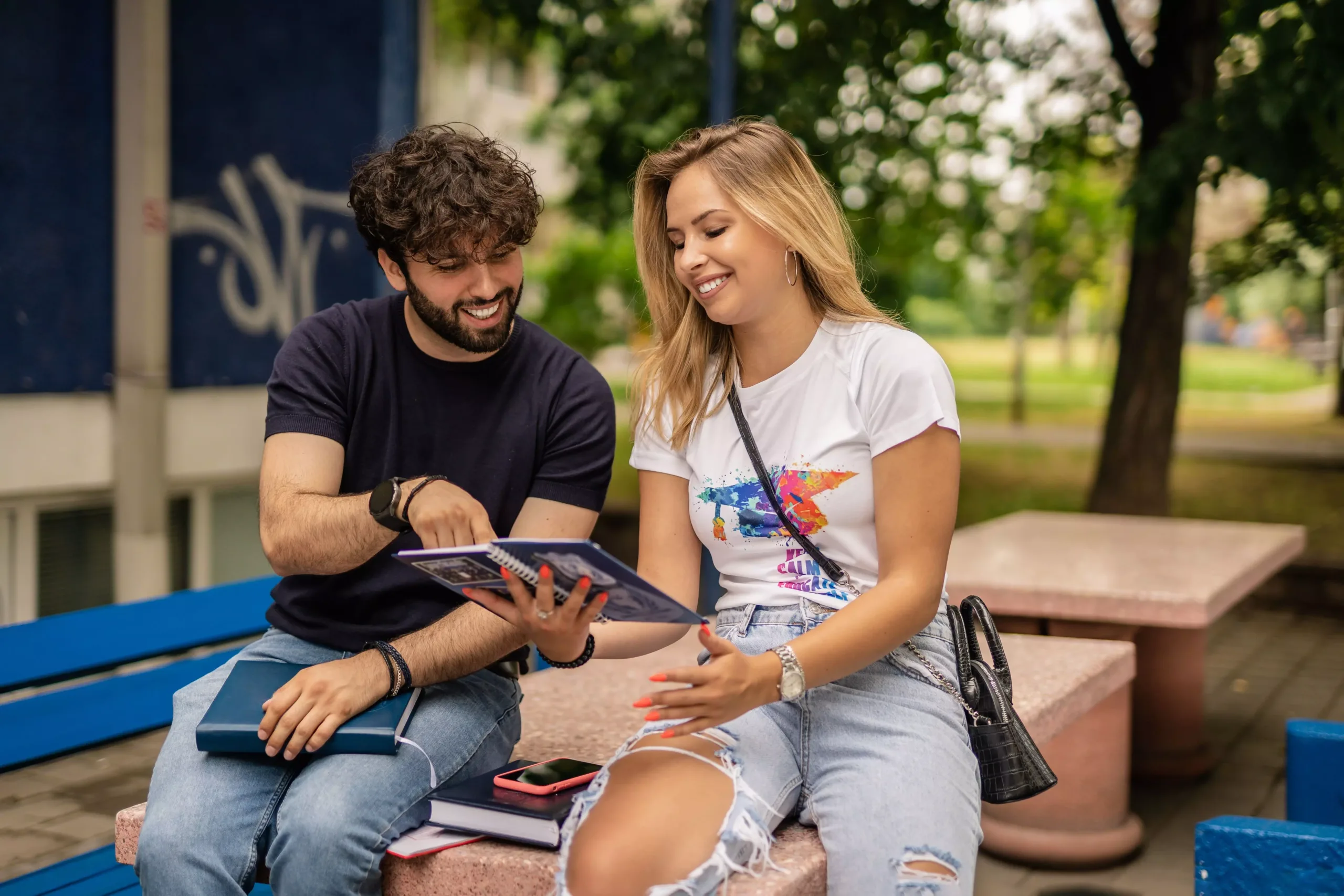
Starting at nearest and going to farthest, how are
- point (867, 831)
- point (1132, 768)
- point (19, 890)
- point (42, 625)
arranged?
point (867, 831) → point (19, 890) → point (42, 625) → point (1132, 768)

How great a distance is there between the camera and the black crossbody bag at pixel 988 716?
2.44m

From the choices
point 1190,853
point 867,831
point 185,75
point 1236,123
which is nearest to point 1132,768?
point 1190,853

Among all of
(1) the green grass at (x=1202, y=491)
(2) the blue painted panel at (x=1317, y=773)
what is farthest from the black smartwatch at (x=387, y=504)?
(1) the green grass at (x=1202, y=491)

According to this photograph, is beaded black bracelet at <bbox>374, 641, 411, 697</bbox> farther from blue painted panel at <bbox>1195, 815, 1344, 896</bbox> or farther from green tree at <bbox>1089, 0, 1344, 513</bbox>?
green tree at <bbox>1089, 0, 1344, 513</bbox>

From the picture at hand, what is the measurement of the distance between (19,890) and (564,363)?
1549 mm

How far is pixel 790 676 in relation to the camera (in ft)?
7.18

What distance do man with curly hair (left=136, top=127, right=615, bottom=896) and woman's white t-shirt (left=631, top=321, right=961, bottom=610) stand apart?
0.28 meters

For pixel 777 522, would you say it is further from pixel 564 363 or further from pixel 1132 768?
pixel 1132 768

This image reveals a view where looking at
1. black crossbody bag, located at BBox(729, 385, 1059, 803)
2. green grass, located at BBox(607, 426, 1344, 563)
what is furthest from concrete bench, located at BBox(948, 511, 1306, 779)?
green grass, located at BBox(607, 426, 1344, 563)

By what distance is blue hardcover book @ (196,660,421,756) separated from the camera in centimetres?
231

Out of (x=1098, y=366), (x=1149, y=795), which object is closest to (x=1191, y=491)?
(x=1149, y=795)

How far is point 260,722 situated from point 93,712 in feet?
3.02

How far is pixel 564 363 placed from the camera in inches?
109

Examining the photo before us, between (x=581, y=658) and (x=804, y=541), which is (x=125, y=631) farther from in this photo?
(x=804, y=541)
